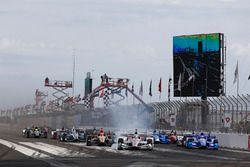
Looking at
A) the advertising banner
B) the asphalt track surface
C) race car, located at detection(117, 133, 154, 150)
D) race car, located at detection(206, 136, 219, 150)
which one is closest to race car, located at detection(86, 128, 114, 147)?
race car, located at detection(117, 133, 154, 150)

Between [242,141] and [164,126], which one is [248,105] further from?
[164,126]

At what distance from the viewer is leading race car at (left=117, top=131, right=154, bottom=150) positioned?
34562mm

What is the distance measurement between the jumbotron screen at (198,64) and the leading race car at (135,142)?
23.0 meters

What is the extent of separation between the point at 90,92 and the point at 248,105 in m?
60.2

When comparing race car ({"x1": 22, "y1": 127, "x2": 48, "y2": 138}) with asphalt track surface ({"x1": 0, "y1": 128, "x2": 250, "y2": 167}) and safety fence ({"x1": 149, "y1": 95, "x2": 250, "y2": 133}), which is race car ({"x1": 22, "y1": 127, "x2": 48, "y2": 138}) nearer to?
safety fence ({"x1": 149, "y1": 95, "x2": 250, "y2": 133})

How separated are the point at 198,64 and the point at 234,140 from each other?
1862 centimetres

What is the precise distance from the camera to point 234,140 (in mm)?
39969

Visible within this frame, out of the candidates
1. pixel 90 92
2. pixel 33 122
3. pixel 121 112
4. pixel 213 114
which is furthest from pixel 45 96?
pixel 213 114

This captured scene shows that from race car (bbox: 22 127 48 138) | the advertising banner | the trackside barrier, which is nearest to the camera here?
the trackside barrier

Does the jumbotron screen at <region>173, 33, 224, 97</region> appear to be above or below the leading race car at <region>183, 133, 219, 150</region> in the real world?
above

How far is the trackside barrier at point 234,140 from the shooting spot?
38.3 meters

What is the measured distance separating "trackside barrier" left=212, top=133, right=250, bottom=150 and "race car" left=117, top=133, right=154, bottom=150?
700cm

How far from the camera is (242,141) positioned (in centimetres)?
3875

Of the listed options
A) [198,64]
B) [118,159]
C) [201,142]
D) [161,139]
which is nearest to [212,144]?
[201,142]
